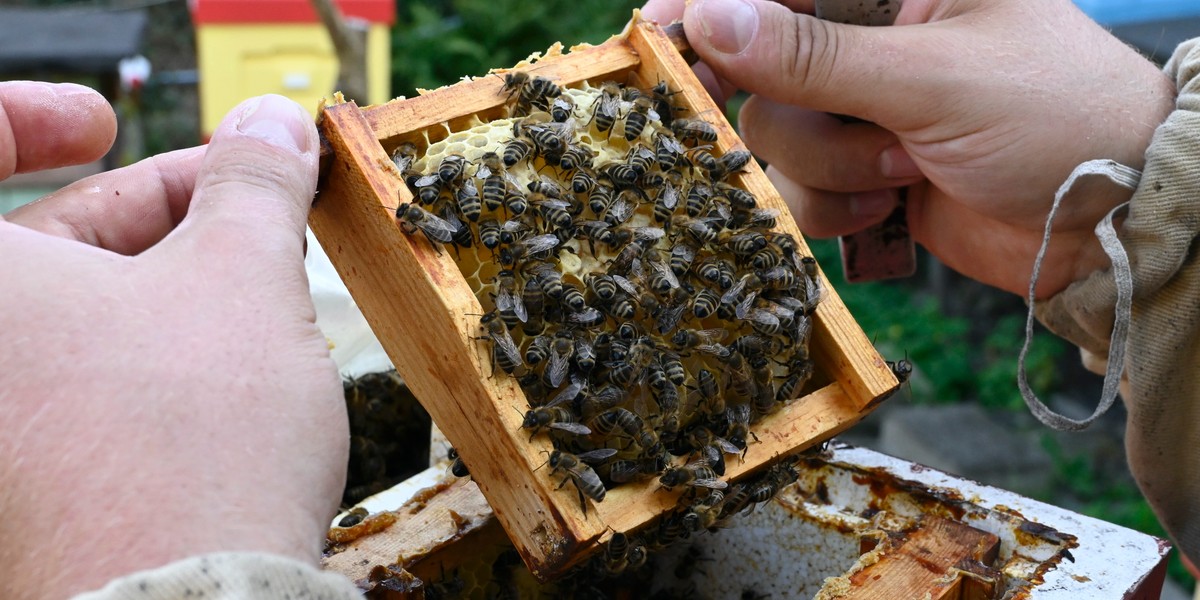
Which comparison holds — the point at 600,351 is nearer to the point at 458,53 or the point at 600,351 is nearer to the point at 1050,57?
the point at 1050,57

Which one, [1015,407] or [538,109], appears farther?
[1015,407]

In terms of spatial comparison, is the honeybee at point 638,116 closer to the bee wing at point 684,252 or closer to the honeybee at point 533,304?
the bee wing at point 684,252

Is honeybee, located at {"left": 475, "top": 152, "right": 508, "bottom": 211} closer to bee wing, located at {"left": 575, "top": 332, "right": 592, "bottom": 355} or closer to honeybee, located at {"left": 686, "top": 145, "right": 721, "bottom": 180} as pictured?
bee wing, located at {"left": 575, "top": 332, "right": 592, "bottom": 355}

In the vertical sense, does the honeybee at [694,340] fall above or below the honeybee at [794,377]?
above

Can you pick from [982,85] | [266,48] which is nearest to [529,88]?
[982,85]

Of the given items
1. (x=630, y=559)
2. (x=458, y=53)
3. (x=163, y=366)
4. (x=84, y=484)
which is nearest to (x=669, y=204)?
(x=630, y=559)

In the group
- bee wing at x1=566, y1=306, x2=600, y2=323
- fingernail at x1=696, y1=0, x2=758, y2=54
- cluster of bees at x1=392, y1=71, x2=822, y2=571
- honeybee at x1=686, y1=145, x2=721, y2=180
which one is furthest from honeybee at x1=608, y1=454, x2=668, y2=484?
fingernail at x1=696, y1=0, x2=758, y2=54

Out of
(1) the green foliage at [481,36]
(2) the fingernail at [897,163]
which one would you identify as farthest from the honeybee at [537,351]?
(1) the green foliage at [481,36]
